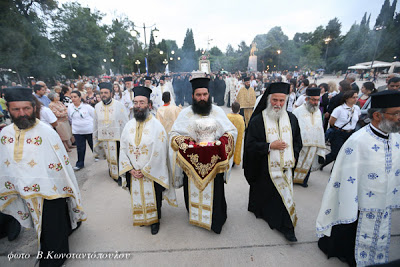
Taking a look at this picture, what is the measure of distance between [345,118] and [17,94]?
19.0 feet

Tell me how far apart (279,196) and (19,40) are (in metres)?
28.2

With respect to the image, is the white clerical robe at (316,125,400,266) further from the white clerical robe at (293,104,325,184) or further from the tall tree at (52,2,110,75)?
the tall tree at (52,2,110,75)

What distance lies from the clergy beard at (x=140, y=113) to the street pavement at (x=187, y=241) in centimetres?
190

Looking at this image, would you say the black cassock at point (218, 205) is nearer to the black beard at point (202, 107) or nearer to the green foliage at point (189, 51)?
the black beard at point (202, 107)

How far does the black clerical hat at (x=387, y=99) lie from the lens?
223cm

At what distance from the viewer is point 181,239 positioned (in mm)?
3299

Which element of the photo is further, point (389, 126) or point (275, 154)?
point (275, 154)

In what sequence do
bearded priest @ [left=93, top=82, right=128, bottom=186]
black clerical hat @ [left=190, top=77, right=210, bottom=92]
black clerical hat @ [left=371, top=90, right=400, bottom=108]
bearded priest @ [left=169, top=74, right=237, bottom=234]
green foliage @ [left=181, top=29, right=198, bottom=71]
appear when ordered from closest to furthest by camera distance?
1. black clerical hat @ [left=371, top=90, right=400, bottom=108]
2. bearded priest @ [left=169, top=74, right=237, bottom=234]
3. black clerical hat @ [left=190, top=77, right=210, bottom=92]
4. bearded priest @ [left=93, top=82, right=128, bottom=186]
5. green foliage @ [left=181, top=29, right=198, bottom=71]

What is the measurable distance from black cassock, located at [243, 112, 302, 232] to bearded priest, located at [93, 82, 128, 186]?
319 centimetres

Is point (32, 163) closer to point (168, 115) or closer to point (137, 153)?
point (137, 153)

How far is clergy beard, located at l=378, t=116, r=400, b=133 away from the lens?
88.5 inches

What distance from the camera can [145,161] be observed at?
3.20 metres

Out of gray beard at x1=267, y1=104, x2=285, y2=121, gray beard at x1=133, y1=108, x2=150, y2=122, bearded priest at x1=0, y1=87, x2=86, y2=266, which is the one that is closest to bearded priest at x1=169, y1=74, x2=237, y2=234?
gray beard at x1=133, y1=108, x2=150, y2=122

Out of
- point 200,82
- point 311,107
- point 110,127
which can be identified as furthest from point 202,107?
point 110,127
